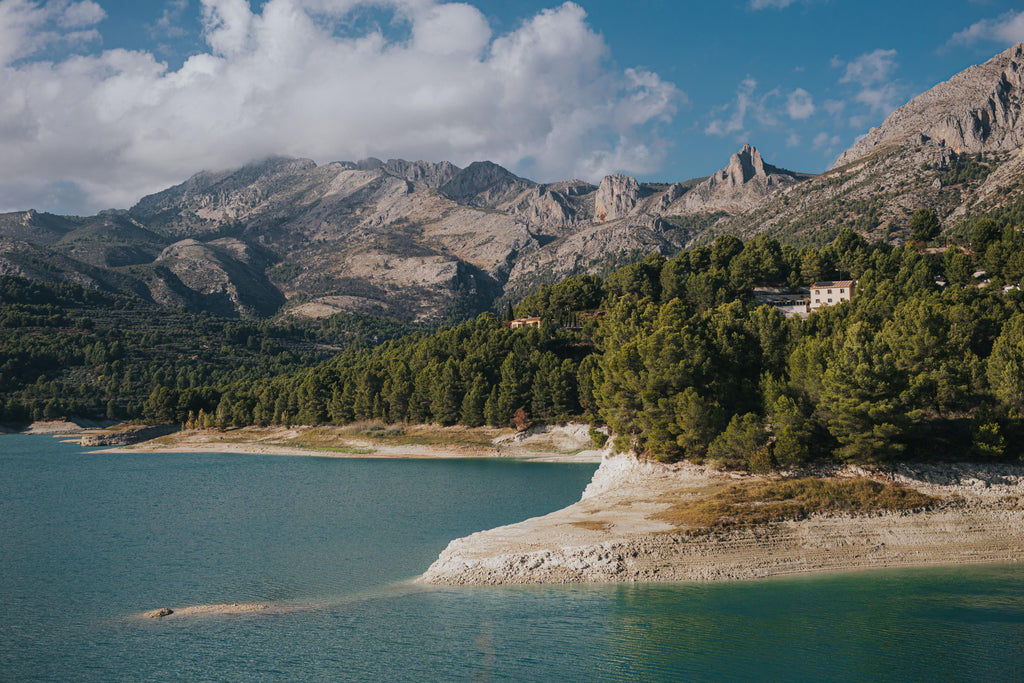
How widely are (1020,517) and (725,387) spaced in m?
21.1

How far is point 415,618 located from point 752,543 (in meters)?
19.3

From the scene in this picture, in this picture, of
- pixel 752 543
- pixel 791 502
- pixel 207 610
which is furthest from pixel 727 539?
pixel 207 610

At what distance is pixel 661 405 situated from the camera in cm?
5650

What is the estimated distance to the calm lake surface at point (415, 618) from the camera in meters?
26.7

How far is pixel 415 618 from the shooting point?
31688 millimetres

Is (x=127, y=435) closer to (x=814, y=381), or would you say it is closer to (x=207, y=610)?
(x=207, y=610)

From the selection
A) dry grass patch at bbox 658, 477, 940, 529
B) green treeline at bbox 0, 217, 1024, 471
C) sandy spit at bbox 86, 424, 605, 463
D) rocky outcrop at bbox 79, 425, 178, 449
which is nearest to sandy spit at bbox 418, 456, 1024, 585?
dry grass patch at bbox 658, 477, 940, 529

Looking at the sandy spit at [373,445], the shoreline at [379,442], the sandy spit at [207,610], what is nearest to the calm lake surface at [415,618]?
the sandy spit at [207,610]

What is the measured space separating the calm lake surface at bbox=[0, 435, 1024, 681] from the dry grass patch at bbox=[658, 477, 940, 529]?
5990mm

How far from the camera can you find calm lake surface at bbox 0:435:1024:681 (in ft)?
87.7

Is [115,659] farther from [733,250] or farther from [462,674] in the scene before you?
[733,250]

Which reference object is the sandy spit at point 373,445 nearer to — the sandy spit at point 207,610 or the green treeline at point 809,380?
the green treeline at point 809,380

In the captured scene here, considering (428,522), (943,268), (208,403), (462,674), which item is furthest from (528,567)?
(208,403)

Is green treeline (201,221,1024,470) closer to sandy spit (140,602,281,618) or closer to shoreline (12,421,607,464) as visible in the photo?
shoreline (12,421,607,464)
